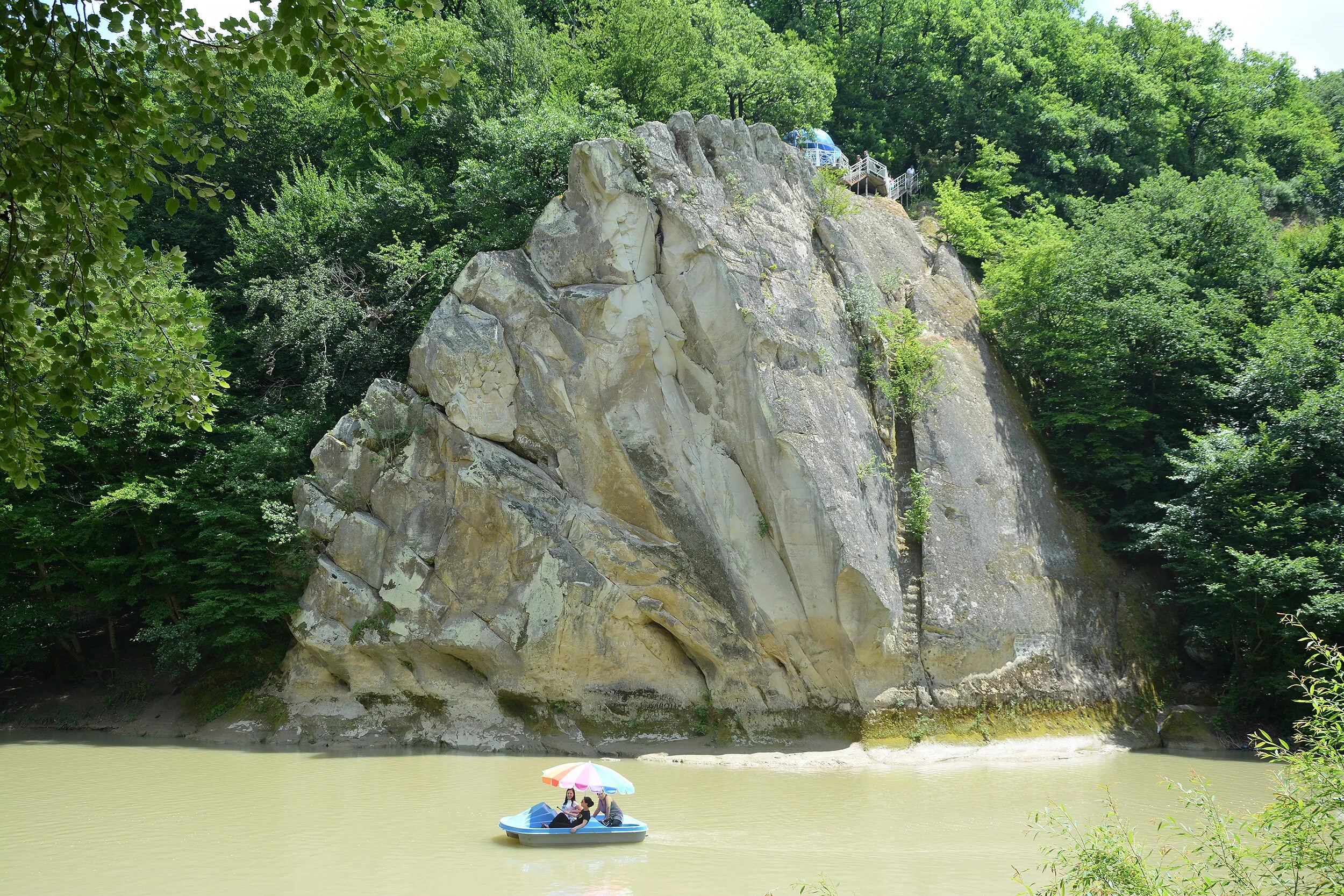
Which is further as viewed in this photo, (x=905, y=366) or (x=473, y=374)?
(x=905, y=366)

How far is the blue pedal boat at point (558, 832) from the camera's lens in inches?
451

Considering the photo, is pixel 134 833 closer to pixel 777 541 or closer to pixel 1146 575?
pixel 777 541

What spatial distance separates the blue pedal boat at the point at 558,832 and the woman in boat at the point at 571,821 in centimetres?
4

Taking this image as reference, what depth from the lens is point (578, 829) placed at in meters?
11.5

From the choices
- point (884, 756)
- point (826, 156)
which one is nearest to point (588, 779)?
point (884, 756)

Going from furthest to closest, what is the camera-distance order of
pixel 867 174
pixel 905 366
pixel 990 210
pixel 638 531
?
pixel 867 174, pixel 990 210, pixel 905 366, pixel 638 531

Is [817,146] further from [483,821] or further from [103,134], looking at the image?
[103,134]

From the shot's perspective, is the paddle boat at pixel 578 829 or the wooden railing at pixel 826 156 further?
the wooden railing at pixel 826 156

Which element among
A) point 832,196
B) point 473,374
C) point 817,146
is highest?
point 817,146

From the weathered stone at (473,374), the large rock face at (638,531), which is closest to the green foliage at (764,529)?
the large rock face at (638,531)

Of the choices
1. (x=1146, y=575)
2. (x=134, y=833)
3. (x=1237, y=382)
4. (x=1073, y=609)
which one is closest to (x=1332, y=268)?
(x=1237, y=382)

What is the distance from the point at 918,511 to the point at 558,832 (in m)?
10.5

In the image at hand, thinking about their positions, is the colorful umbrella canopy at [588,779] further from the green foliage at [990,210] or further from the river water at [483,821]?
the green foliage at [990,210]

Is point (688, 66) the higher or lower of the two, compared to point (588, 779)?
higher
